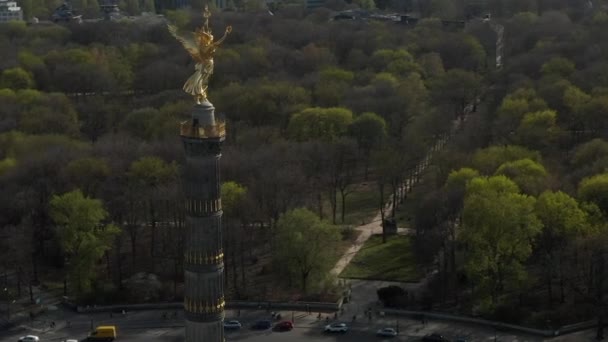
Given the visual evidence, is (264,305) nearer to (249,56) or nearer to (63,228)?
(63,228)

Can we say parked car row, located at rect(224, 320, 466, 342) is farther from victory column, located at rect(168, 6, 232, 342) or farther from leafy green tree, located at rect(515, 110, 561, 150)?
leafy green tree, located at rect(515, 110, 561, 150)

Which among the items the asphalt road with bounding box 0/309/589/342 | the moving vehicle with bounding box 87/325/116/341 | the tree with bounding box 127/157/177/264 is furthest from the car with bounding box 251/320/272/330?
the tree with bounding box 127/157/177/264

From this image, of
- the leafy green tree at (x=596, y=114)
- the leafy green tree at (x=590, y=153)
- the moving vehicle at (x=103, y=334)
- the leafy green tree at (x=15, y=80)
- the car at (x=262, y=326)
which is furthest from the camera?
A: the leafy green tree at (x=15, y=80)

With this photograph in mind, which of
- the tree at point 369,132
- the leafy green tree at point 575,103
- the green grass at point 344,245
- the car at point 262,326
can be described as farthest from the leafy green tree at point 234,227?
the leafy green tree at point 575,103

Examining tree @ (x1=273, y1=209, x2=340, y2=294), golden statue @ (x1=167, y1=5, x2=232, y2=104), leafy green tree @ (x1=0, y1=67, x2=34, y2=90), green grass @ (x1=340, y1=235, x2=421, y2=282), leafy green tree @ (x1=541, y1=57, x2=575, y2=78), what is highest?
golden statue @ (x1=167, y1=5, x2=232, y2=104)

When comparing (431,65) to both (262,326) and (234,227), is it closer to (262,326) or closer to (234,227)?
(234,227)

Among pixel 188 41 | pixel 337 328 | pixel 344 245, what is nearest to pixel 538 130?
pixel 344 245

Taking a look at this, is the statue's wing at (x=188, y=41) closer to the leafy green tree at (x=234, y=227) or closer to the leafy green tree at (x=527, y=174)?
the leafy green tree at (x=234, y=227)
